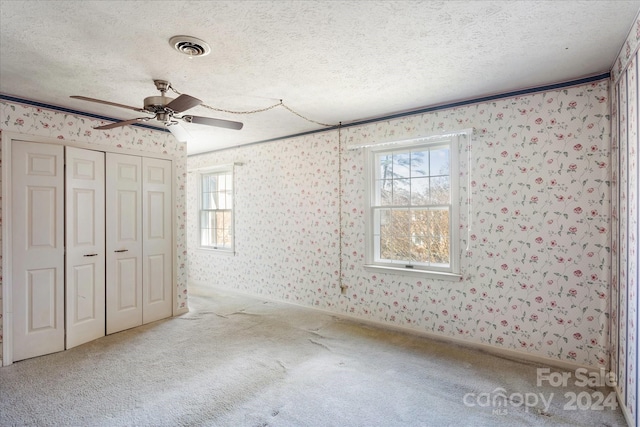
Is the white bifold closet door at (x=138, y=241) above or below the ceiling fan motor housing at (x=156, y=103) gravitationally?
below

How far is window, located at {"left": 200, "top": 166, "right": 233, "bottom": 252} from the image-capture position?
18.2ft

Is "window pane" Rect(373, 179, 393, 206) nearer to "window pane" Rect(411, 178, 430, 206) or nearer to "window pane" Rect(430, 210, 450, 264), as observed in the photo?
"window pane" Rect(411, 178, 430, 206)

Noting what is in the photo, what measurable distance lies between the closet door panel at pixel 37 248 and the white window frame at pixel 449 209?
330cm

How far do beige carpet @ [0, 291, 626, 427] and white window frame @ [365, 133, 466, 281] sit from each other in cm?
72

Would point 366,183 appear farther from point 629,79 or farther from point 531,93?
point 629,79

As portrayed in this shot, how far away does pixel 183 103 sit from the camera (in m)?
2.20

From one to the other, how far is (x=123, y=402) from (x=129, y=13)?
2588mm

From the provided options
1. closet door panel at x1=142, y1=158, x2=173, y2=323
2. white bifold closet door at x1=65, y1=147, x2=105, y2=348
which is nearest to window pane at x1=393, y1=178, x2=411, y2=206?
closet door panel at x1=142, y1=158, x2=173, y2=323

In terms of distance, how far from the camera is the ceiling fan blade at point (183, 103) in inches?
83.1

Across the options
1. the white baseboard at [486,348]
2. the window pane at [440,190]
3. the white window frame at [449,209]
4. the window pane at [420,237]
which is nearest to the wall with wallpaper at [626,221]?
the white baseboard at [486,348]

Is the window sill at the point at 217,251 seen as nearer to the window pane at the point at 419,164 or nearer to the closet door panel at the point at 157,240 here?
the closet door panel at the point at 157,240

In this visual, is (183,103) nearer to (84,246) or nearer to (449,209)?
(84,246)

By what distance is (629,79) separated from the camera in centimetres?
211

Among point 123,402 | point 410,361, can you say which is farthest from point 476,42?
point 123,402
